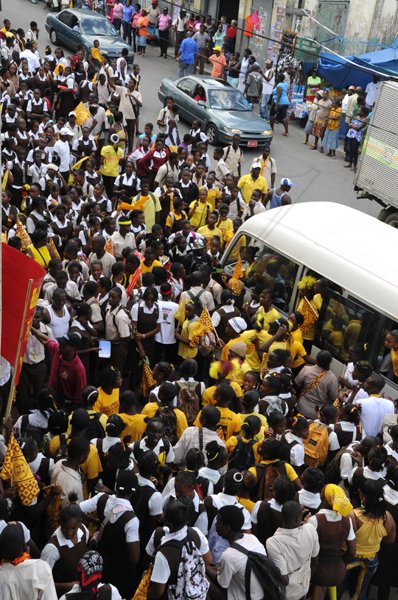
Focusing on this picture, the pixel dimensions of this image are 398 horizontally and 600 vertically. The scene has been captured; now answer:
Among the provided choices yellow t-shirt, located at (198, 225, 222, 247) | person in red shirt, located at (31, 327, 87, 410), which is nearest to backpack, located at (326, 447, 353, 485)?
person in red shirt, located at (31, 327, 87, 410)

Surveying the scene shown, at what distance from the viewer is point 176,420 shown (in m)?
6.86

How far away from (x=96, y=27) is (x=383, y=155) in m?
11.3

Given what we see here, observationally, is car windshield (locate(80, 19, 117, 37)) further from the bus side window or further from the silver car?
the bus side window

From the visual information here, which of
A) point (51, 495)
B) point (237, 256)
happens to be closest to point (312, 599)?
point (51, 495)

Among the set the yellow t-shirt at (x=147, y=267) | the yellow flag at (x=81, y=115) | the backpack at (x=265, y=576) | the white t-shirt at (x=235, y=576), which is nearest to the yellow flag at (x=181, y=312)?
the yellow t-shirt at (x=147, y=267)

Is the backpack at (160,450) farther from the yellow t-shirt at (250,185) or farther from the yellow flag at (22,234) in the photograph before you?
the yellow t-shirt at (250,185)

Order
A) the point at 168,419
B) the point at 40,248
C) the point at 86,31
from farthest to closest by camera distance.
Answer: the point at 86,31 → the point at 40,248 → the point at 168,419

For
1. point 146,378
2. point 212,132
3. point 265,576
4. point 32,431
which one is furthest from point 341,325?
point 212,132

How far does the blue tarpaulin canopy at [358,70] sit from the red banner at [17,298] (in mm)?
15075

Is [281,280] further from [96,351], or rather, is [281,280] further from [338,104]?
[338,104]

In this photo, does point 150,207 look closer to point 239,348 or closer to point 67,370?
point 239,348

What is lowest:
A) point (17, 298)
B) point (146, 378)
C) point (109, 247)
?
point (146, 378)

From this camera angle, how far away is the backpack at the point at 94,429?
642cm

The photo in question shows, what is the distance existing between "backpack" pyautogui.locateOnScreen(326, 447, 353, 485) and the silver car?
11627mm
